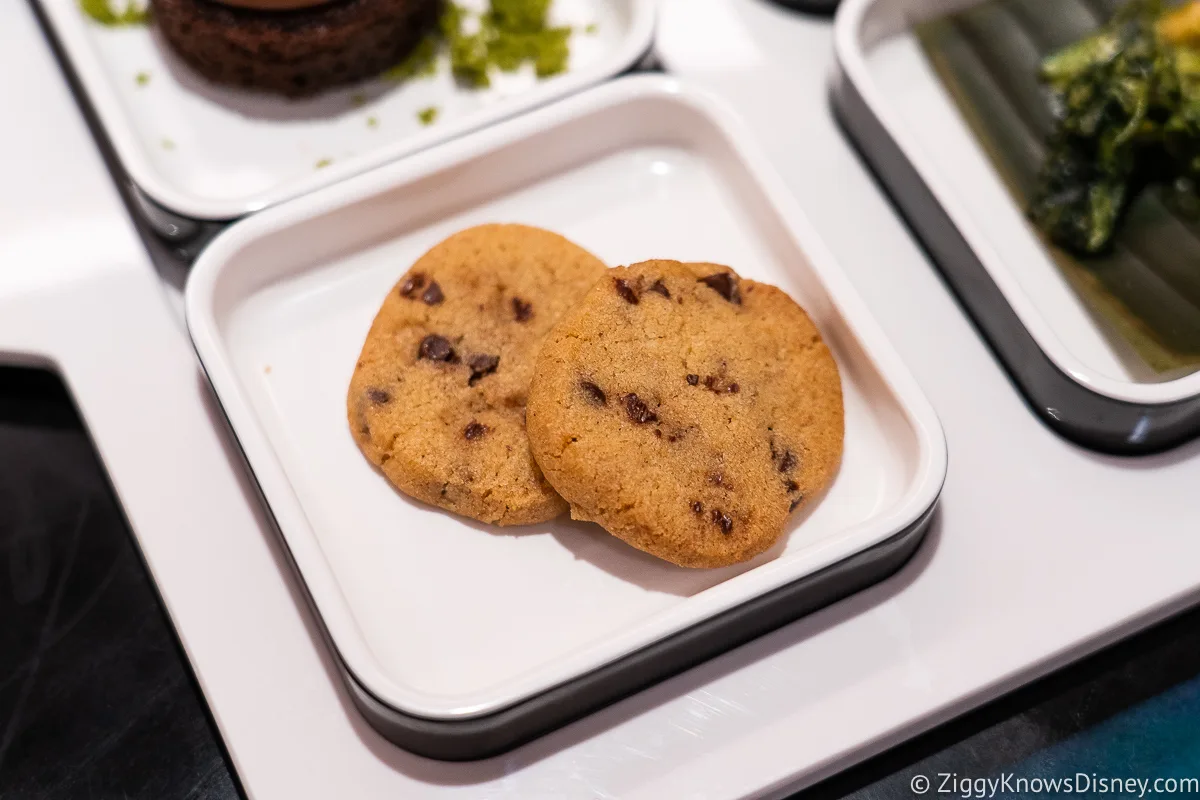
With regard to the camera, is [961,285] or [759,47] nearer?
[961,285]

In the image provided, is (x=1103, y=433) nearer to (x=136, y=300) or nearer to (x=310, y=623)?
(x=310, y=623)

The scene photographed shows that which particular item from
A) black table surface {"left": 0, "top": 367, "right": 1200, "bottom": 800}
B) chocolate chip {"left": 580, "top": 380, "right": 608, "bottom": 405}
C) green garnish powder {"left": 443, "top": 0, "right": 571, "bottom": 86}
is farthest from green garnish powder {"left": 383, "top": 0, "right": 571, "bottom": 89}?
black table surface {"left": 0, "top": 367, "right": 1200, "bottom": 800}

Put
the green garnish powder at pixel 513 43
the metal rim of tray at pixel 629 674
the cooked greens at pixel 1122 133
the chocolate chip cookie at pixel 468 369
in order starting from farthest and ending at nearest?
1. the green garnish powder at pixel 513 43
2. the cooked greens at pixel 1122 133
3. the chocolate chip cookie at pixel 468 369
4. the metal rim of tray at pixel 629 674

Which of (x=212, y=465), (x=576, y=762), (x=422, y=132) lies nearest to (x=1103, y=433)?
(x=576, y=762)

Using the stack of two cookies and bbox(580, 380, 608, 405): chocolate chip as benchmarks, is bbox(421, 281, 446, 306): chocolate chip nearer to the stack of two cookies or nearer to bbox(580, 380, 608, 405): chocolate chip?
the stack of two cookies

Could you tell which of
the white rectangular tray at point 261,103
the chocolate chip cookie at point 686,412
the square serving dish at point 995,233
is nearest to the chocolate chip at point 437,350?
the chocolate chip cookie at point 686,412

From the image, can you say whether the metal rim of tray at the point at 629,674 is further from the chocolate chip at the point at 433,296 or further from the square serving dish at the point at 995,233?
the chocolate chip at the point at 433,296
